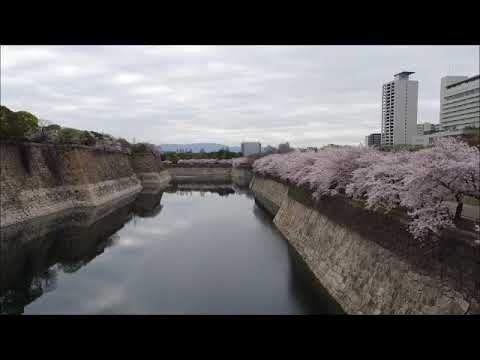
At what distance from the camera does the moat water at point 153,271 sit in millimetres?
9617

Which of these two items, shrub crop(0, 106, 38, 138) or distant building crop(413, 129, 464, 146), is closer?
distant building crop(413, 129, 464, 146)

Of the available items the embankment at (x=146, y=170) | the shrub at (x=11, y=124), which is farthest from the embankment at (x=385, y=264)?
the embankment at (x=146, y=170)

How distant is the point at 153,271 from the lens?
41.5ft

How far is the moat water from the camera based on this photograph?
9.62m

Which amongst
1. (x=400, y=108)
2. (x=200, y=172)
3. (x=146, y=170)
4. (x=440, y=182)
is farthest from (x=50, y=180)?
(x=200, y=172)

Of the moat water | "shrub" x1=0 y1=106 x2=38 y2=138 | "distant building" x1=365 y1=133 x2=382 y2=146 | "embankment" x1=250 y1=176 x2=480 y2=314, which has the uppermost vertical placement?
"shrub" x1=0 y1=106 x2=38 y2=138

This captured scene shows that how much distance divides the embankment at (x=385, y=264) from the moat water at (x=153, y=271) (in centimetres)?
79

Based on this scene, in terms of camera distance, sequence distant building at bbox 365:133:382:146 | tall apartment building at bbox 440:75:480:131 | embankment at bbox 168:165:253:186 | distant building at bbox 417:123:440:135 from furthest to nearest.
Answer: embankment at bbox 168:165:253:186 → distant building at bbox 365:133:382:146 → distant building at bbox 417:123:440:135 → tall apartment building at bbox 440:75:480:131

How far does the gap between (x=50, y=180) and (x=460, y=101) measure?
2441cm

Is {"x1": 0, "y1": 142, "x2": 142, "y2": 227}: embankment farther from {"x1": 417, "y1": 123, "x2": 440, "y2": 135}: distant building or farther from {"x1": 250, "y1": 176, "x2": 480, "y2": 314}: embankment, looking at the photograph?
{"x1": 417, "y1": 123, "x2": 440, "y2": 135}: distant building

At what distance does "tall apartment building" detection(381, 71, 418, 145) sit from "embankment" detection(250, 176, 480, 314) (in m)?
2.76

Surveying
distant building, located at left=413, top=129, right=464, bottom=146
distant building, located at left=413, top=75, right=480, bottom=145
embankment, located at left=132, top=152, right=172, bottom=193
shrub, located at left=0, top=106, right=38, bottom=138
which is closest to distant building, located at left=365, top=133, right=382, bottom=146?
distant building, located at left=413, top=129, right=464, bottom=146

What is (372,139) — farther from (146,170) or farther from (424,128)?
(146,170)
